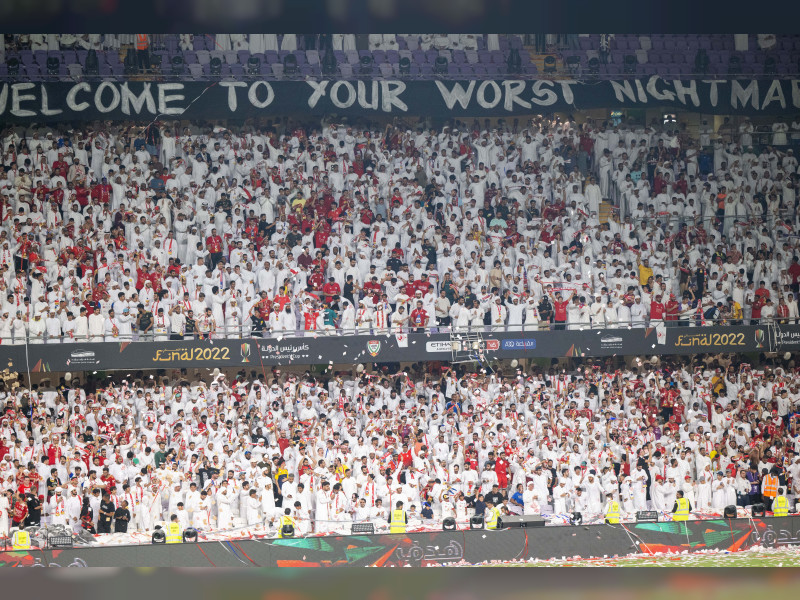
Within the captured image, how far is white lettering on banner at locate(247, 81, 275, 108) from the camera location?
1917 centimetres

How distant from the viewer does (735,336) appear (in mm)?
17016

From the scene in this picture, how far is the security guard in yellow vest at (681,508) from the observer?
1406 centimetres

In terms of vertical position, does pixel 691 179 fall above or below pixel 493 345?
above

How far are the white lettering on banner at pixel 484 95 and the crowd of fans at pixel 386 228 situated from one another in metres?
0.78

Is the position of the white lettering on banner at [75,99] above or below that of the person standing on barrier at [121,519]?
above

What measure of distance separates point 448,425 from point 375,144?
6.44 meters

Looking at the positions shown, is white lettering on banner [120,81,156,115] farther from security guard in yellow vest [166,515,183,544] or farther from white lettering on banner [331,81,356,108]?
security guard in yellow vest [166,515,183,544]

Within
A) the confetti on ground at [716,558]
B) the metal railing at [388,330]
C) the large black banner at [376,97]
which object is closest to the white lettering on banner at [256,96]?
the large black banner at [376,97]

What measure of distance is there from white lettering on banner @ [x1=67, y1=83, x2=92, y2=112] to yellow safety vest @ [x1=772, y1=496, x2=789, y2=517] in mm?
13438

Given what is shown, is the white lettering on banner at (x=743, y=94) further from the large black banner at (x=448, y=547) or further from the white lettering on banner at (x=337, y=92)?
the large black banner at (x=448, y=547)

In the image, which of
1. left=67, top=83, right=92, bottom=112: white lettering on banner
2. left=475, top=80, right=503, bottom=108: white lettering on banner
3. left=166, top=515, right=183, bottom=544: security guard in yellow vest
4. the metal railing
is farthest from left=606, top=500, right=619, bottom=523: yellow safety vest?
left=67, top=83, right=92, bottom=112: white lettering on banner

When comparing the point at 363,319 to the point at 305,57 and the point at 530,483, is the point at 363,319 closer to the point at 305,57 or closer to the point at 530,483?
the point at 530,483

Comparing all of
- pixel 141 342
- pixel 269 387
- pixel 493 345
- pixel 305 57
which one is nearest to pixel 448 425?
pixel 493 345

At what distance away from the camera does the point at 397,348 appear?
16.6 metres
